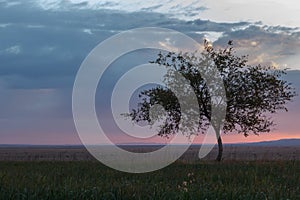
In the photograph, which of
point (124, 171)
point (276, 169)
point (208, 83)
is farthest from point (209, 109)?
point (124, 171)

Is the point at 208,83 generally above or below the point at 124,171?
above

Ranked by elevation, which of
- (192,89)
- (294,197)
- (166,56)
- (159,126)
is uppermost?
(166,56)

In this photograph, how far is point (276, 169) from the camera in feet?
80.6

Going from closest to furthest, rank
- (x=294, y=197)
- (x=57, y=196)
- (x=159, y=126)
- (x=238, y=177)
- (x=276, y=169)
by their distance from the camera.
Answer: (x=57, y=196) → (x=294, y=197) → (x=238, y=177) → (x=276, y=169) → (x=159, y=126)

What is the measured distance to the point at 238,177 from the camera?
19.2 metres

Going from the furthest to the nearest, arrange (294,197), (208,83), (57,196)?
1. (208,83)
2. (294,197)
3. (57,196)

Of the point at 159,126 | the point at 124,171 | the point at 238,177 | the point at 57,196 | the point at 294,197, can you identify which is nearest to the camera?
the point at 57,196

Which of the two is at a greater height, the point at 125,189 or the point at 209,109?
the point at 209,109

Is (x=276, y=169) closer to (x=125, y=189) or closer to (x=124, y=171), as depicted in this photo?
(x=124, y=171)

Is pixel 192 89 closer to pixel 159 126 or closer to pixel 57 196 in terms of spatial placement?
pixel 159 126

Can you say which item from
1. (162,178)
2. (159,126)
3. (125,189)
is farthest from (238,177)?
(159,126)

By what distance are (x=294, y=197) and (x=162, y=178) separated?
7.57 meters

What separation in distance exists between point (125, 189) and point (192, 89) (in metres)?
27.2

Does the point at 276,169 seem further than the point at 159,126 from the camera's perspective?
No
